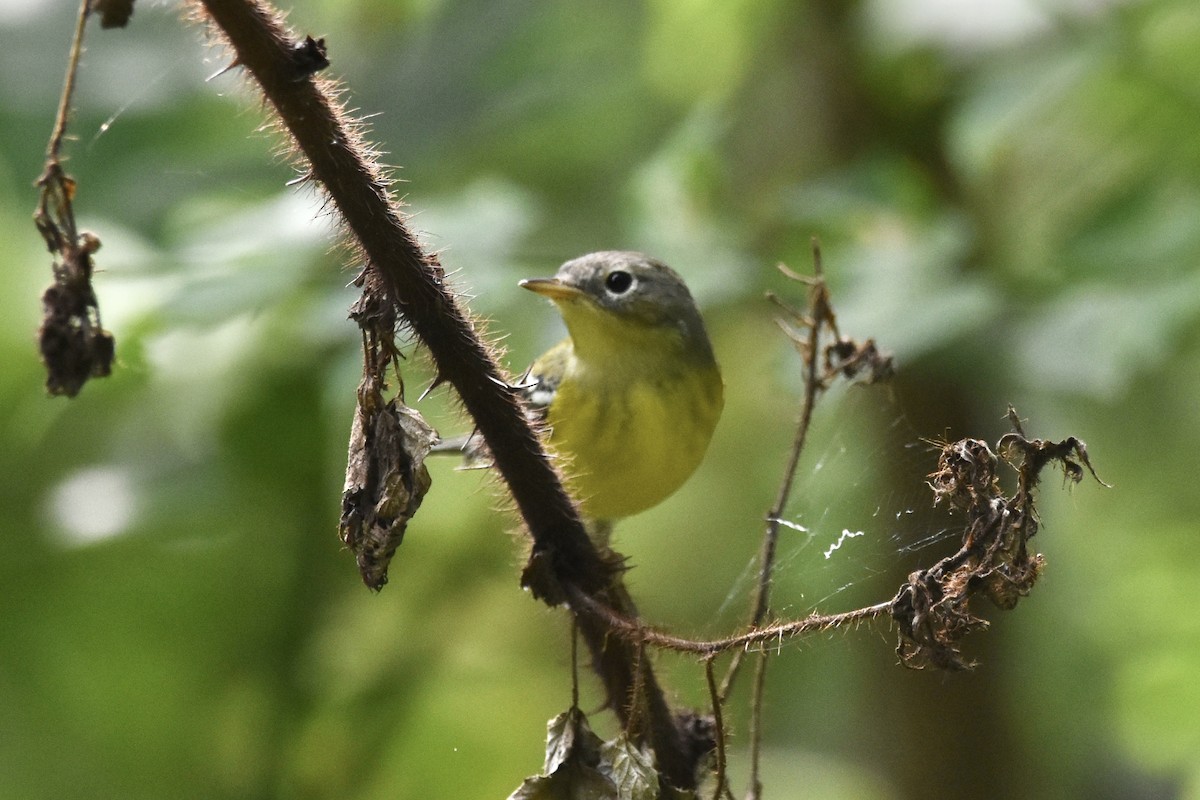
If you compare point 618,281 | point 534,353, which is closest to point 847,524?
point 618,281

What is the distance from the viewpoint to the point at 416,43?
4.09 metres

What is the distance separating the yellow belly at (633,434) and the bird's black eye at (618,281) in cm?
25

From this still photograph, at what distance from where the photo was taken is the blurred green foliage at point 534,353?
3.12 metres

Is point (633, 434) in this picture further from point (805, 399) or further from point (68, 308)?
point (68, 308)

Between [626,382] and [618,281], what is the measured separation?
0.96 ft

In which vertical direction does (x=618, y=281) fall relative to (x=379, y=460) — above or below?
above

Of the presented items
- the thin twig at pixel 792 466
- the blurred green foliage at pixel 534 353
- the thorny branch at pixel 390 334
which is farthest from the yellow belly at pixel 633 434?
the thorny branch at pixel 390 334

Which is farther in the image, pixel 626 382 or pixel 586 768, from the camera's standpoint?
pixel 626 382

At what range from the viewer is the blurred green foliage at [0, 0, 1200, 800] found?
3.12 meters

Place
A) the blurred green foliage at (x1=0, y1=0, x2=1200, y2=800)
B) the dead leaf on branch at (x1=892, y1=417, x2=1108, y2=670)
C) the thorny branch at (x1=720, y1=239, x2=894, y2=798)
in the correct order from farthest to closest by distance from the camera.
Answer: the blurred green foliage at (x1=0, y1=0, x2=1200, y2=800), the thorny branch at (x1=720, y1=239, x2=894, y2=798), the dead leaf on branch at (x1=892, y1=417, x2=1108, y2=670)

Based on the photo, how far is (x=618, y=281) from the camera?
3.23 meters

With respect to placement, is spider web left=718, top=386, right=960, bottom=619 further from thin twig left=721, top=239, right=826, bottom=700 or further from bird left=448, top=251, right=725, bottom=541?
bird left=448, top=251, right=725, bottom=541

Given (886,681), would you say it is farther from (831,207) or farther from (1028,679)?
(831,207)

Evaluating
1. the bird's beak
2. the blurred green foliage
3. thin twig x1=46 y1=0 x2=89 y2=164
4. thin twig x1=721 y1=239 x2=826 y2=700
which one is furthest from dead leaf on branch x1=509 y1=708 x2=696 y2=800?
the bird's beak
